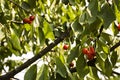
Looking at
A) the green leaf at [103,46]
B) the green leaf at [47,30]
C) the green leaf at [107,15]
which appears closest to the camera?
the green leaf at [107,15]

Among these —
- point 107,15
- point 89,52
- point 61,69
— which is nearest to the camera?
point 107,15

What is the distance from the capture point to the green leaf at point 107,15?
168 cm

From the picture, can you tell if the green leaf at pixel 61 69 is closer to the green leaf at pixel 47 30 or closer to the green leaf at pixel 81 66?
the green leaf at pixel 81 66

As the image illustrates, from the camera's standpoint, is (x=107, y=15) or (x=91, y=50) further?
(x=91, y=50)

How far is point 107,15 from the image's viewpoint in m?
1.70

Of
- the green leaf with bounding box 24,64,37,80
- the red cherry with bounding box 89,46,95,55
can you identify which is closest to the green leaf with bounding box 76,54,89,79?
the red cherry with bounding box 89,46,95,55

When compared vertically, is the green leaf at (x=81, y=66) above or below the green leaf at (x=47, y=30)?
below

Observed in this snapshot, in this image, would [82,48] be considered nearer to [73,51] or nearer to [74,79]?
[73,51]

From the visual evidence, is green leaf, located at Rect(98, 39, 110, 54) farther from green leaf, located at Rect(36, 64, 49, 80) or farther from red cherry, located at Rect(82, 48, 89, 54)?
green leaf, located at Rect(36, 64, 49, 80)

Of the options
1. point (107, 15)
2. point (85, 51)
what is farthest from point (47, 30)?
point (107, 15)

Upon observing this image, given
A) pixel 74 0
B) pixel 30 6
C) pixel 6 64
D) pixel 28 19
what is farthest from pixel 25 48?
pixel 74 0

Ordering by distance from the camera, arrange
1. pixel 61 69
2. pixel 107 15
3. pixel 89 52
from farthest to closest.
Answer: pixel 89 52 < pixel 61 69 < pixel 107 15

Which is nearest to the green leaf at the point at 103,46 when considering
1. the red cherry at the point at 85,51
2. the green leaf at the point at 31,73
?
the red cherry at the point at 85,51

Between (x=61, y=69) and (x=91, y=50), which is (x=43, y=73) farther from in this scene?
(x=91, y=50)
